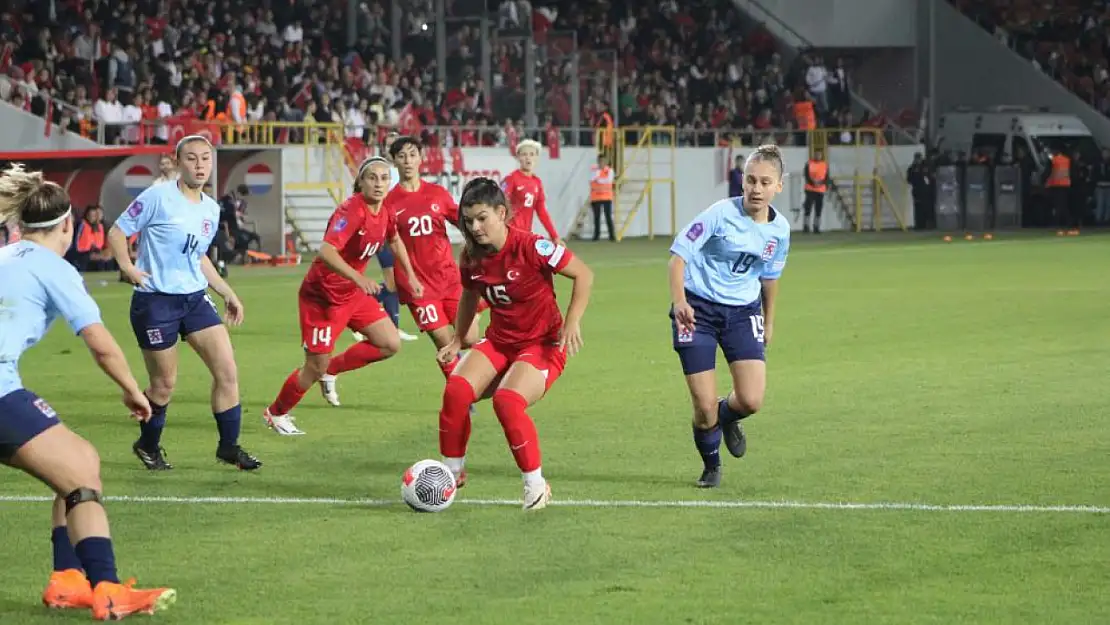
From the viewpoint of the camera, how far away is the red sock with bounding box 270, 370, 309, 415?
11.6 metres

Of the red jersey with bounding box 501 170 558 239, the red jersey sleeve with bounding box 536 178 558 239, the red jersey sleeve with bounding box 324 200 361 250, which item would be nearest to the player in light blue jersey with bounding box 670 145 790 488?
the red jersey sleeve with bounding box 324 200 361 250

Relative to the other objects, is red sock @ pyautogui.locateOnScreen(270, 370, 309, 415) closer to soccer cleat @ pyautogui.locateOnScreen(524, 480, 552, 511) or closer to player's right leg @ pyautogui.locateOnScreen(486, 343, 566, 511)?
player's right leg @ pyautogui.locateOnScreen(486, 343, 566, 511)

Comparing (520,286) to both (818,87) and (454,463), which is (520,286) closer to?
(454,463)

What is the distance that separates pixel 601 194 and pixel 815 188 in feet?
21.3

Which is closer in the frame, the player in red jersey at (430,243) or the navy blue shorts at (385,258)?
the player in red jersey at (430,243)

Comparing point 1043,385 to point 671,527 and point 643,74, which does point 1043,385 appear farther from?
point 643,74

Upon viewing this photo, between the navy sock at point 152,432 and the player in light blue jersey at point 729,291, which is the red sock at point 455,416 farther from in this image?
the navy sock at point 152,432

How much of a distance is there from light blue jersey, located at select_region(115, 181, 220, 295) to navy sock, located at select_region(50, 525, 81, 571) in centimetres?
350

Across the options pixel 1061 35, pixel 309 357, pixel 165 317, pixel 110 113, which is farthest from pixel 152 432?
pixel 1061 35

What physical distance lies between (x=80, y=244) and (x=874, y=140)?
26.3 meters

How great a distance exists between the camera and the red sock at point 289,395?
38.0ft

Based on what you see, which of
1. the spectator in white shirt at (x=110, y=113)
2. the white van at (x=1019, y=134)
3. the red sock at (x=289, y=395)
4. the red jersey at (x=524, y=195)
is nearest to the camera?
the red sock at (x=289, y=395)

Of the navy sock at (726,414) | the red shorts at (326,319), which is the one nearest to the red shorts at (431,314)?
the red shorts at (326,319)

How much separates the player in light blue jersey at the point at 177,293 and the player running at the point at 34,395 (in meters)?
3.54
